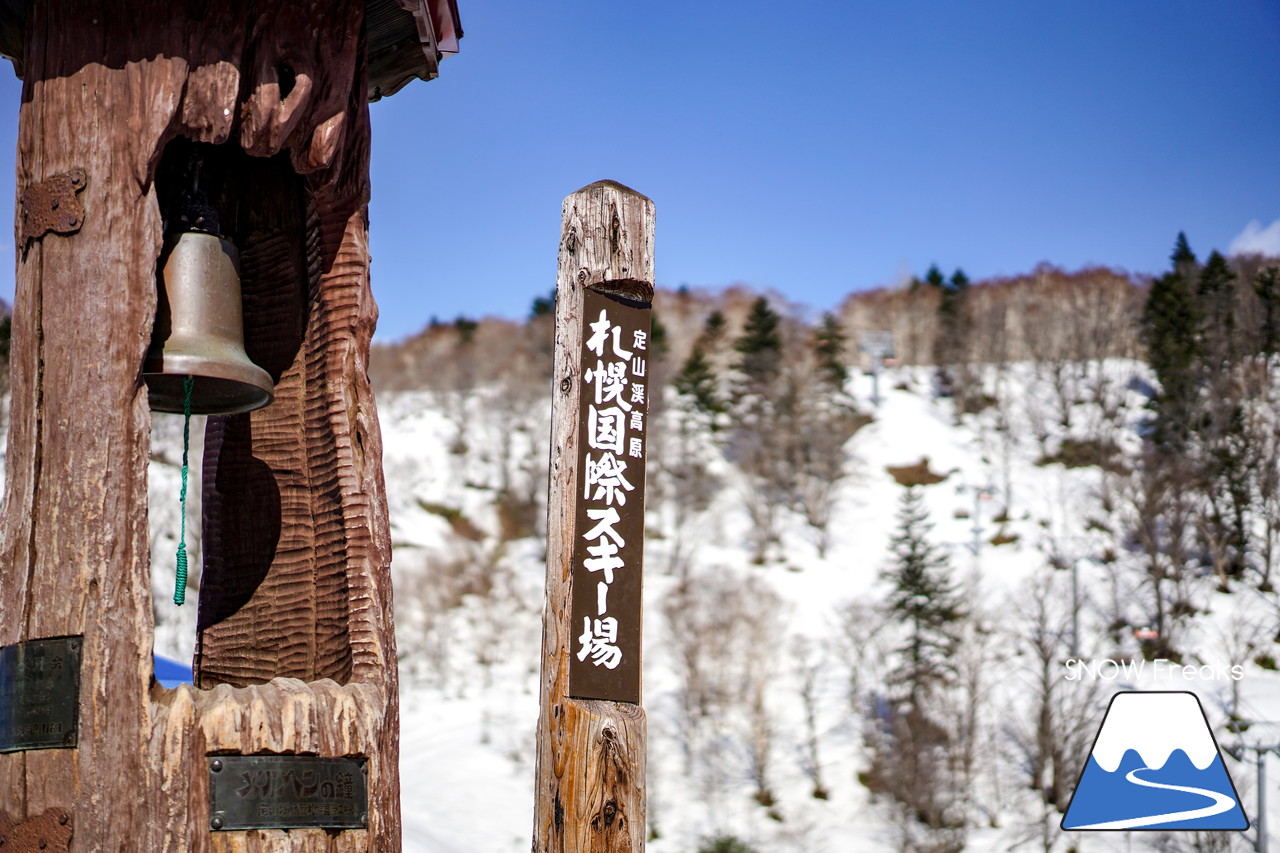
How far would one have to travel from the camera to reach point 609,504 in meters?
3.49

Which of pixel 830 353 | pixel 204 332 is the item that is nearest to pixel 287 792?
pixel 204 332

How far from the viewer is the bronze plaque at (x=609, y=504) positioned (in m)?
3.39

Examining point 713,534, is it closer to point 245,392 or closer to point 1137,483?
point 1137,483

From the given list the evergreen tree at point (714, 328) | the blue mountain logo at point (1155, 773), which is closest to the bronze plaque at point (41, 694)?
the blue mountain logo at point (1155, 773)

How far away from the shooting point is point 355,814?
301 centimetres

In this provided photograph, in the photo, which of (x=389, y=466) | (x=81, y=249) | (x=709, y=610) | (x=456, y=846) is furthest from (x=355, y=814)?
(x=389, y=466)

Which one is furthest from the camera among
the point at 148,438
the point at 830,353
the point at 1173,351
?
the point at 830,353

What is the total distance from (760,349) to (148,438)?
54786 millimetres

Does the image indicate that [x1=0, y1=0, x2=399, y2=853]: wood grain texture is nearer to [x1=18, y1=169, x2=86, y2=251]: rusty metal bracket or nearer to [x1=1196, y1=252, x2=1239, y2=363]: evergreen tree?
[x1=18, y1=169, x2=86, y2=251]: rusty metal bracket

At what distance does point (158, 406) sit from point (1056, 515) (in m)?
44.8

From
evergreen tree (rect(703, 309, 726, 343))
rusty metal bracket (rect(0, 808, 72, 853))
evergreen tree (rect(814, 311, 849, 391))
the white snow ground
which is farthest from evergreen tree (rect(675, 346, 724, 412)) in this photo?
rusty metal bracket (rect(0, 808, 72, 853))

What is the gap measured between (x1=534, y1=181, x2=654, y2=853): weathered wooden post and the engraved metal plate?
591 mm

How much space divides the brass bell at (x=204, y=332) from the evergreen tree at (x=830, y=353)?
167 ft

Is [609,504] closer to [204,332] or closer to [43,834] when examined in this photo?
[204,332]
